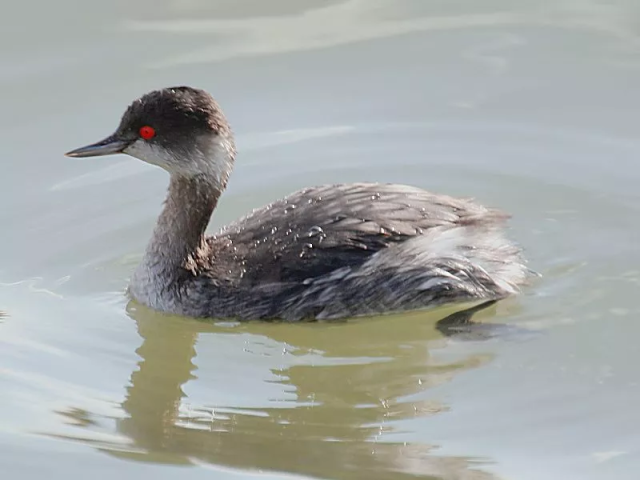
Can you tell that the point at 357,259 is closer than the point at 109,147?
Yes

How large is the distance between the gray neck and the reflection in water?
26 centimetres

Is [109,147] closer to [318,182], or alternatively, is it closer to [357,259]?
[357,259]

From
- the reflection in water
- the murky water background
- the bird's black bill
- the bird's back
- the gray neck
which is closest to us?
the reflection in water

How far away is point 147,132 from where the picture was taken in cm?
643

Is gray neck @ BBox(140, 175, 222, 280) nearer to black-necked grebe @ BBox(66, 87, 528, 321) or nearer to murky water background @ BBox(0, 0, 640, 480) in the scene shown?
black-necked grebe @ BBox(66, 87, 528, 321)

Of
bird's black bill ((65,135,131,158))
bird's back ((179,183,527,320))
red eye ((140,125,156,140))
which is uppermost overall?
red eye ((140,125,156,140))

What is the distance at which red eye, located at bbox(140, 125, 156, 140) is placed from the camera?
6.43 metres

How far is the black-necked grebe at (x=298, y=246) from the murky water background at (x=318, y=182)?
152 mm

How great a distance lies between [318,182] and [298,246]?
128cm

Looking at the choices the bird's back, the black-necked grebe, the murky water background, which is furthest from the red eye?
the murky water background

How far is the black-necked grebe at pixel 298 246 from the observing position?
6344mm

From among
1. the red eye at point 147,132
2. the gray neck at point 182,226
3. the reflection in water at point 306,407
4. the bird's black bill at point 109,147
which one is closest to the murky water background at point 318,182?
the reflection in water at point 306,407

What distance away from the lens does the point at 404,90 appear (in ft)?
27.4

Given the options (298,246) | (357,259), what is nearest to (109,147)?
(298,246)
